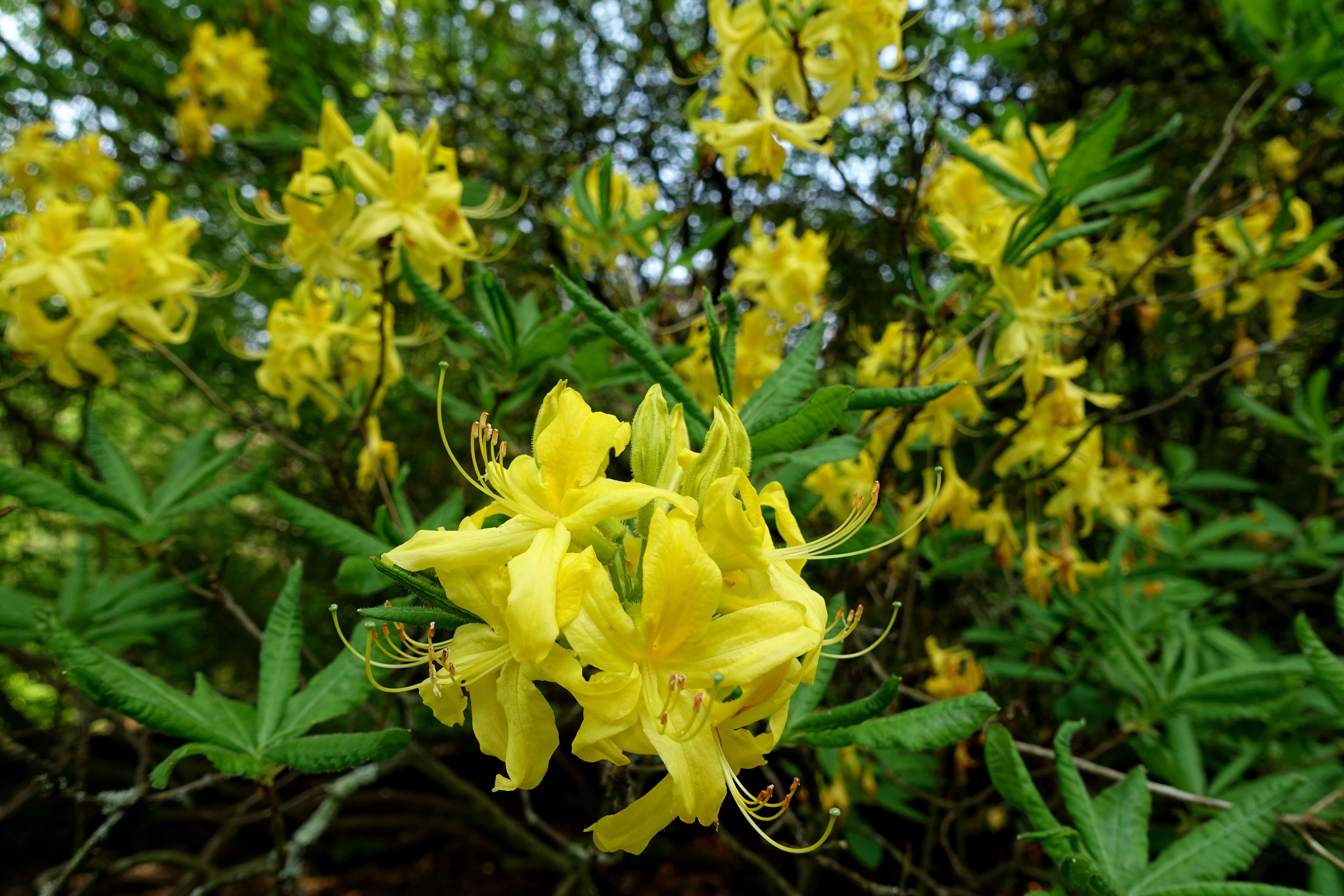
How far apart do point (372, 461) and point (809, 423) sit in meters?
1.49

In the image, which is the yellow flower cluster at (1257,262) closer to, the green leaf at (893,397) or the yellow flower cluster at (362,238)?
the green leaf at (893,397)

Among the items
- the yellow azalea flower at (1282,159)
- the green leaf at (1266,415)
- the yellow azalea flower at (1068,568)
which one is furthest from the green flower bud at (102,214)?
the green leaf at (1266,415)

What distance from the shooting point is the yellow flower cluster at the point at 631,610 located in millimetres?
729

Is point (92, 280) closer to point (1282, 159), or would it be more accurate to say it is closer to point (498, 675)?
point (498, 675)

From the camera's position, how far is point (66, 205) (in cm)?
183

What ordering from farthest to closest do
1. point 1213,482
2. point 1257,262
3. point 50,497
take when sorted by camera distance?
point 1213,482 < point 1257,262 < point 50,497

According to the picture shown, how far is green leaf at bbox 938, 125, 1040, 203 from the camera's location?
1.57 m

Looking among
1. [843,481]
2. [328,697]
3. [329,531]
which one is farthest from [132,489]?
[843,481]

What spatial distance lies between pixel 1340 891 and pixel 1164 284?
3.22 metres

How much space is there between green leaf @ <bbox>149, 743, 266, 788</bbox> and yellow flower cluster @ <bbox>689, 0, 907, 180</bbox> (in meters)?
1.54

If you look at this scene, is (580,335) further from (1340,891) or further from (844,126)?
(844,126)

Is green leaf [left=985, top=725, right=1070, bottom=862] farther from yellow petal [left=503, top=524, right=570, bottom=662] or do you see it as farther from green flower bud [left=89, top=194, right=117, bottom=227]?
green flower bud [left=89, top=194, right=117, bottom=227]

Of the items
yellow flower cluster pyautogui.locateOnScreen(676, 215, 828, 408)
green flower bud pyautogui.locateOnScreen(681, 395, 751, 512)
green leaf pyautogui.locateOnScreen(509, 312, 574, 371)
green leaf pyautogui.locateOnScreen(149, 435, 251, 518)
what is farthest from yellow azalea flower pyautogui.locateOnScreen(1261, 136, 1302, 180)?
green leaf pyautogui.locateOnScreen(149, 435, 251, 518)

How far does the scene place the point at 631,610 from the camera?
80 centimetres
